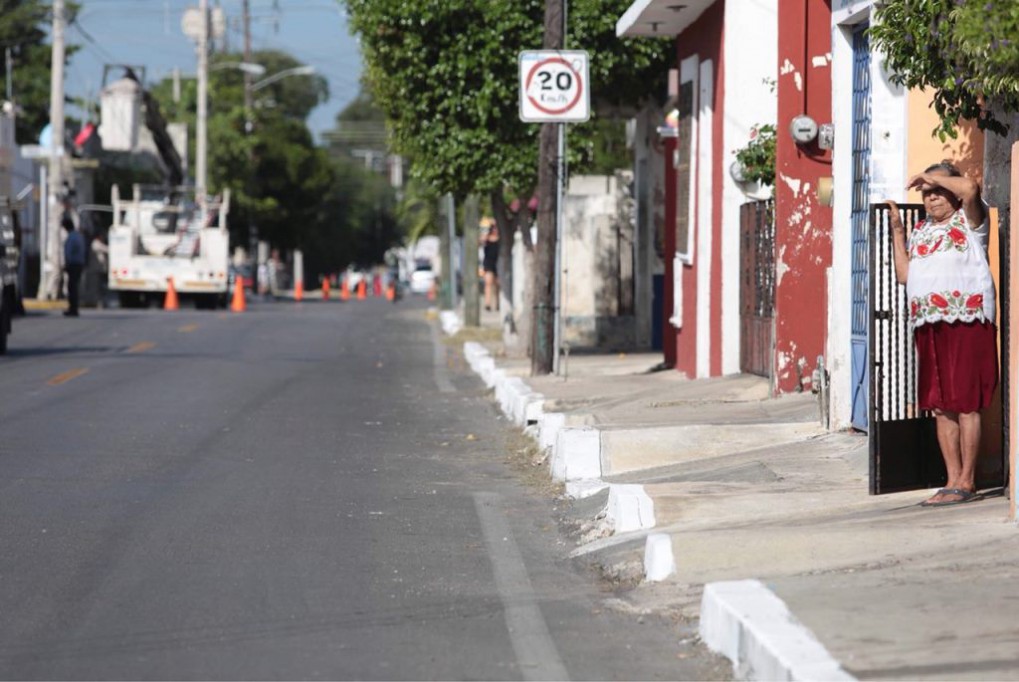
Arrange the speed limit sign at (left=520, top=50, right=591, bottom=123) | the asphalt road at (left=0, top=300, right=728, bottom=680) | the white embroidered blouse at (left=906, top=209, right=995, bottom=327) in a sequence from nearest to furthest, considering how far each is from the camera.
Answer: the asphalt road at (left=0, top=300, right=728, bottom=680), the white embroidered blouse at (left=906, top=209, right=995, bottom=327), the speed limit sign at (left=520, top=50, right=591, bottom=123)

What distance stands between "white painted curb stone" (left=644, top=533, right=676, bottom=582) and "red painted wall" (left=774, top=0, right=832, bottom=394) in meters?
6.76

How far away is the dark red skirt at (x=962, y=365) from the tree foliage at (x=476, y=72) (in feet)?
45.3

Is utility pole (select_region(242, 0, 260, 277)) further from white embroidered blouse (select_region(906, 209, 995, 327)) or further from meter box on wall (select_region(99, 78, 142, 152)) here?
white embroidered blouse (select_region(906, 209, 995, 327))

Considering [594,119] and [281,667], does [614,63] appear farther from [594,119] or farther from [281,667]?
[281,667]

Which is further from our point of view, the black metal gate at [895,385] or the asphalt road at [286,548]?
the black metal gate at [895,385]

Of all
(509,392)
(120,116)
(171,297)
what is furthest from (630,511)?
(120,116)

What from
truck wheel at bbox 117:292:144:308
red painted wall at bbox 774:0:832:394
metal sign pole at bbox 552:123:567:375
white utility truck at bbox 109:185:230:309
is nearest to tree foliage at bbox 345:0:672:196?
metal sign pole at bbox 552:123:567:375

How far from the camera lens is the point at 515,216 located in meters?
26.9

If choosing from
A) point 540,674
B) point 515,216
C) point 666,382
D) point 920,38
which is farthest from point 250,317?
point 540,674

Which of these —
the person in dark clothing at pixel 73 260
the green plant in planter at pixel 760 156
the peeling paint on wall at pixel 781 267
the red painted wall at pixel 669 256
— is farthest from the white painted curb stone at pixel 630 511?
the person in dark clothing at pixel 73 260

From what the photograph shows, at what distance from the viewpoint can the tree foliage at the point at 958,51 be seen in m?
8.02

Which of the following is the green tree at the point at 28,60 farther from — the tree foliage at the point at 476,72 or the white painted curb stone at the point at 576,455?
the white painted curb stone at the point at 576,455

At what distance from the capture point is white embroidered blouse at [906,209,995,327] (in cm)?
912

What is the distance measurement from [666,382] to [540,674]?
1154 centimetres
